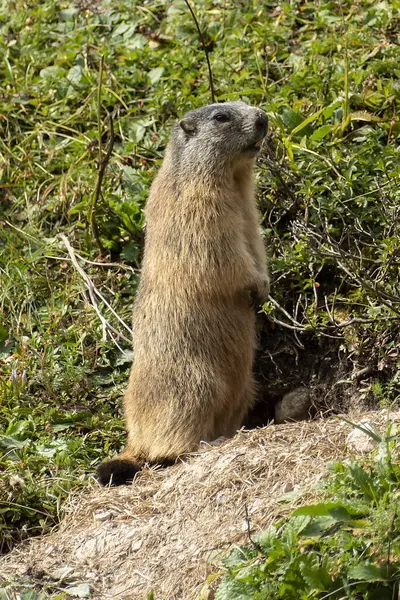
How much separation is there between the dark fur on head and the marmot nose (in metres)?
2.47

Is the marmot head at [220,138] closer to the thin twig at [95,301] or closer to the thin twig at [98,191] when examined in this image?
the thin twig at [98,191]

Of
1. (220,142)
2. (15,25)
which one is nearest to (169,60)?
(15,25)

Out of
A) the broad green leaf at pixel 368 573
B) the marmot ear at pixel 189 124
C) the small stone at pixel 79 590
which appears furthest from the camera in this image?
the marmot ear at pixel 189 124

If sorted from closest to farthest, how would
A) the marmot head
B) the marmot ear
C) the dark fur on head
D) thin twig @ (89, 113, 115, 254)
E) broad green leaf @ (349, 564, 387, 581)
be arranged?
broad green leaf @ (349, 564, 387, 581), the dark fur on head, the marmot head, the marmot ear, thin twig @ (89, 113, 115, 254)

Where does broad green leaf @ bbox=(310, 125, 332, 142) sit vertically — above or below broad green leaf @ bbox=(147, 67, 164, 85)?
below

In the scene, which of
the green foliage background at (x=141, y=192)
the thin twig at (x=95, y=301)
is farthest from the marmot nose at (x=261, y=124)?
the thin twig at (x=95, y=301)

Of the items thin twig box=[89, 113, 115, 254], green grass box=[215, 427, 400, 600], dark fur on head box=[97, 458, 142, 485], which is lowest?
dark fur on head box=[97, 458, 142, 485]

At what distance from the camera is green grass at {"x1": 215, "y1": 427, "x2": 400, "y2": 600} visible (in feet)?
12.5

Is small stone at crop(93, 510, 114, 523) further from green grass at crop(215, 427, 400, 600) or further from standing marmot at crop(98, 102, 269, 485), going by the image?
green grass at crop(215, 427, 400, 600)

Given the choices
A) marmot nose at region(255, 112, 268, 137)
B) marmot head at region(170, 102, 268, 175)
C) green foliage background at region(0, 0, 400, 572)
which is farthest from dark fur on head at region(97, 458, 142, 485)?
marmot nose at region(255, 112, 268, 137)

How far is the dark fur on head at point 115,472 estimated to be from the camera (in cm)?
600

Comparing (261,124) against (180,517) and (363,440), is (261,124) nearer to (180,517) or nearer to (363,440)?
(363,440)

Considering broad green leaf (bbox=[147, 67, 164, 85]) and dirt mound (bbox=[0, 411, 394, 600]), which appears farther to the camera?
broad green leaf (bbox=[147, 67, 164, 85])

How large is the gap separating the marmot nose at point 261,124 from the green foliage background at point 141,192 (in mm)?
761
